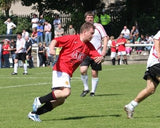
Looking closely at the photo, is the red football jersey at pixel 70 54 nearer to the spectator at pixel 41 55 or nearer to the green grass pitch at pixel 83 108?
the green grass pitch at pixel 83 108

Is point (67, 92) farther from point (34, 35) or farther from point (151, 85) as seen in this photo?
point (34, 35)

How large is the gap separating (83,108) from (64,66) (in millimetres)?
2706

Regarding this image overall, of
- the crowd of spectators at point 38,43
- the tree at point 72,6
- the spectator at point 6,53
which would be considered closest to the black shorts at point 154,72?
the crowd of spectators at point 38,43

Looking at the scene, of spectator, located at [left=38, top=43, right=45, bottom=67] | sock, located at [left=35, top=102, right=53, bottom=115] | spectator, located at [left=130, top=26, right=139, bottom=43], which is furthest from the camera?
spectator, located at [left=130, top=26, right=139, bottom=43]

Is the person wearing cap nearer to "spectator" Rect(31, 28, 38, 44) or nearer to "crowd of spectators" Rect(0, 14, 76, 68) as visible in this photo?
"crowd of spectators" Rect(0, 14, 76, 68)

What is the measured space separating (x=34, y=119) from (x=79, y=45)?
1.51 meters

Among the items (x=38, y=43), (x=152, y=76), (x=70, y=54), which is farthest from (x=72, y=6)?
(x=70, y=54)

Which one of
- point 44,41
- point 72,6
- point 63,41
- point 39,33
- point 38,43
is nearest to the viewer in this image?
point 63,41

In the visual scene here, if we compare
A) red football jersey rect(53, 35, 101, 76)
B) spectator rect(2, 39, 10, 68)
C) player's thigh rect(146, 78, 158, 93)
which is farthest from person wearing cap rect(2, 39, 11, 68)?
player's thigh rect(146, 78, 158, 93)

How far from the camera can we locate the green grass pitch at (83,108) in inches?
456

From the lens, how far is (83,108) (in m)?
14.4

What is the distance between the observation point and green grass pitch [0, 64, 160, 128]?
11594 mm

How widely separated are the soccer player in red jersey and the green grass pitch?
1.06 ft

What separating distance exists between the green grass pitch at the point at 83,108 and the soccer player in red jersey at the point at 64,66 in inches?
12.7
